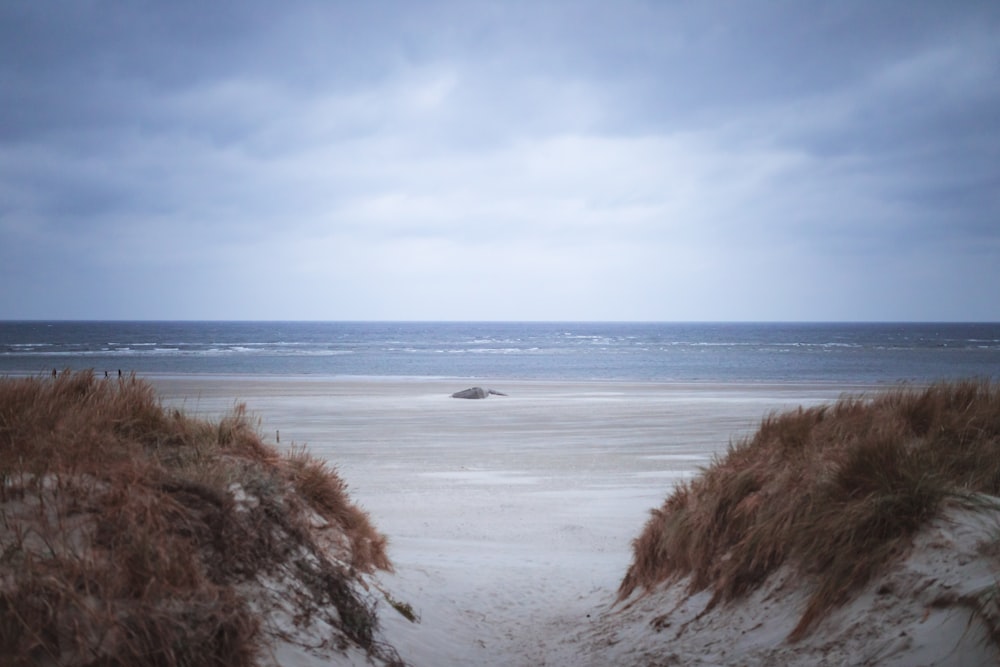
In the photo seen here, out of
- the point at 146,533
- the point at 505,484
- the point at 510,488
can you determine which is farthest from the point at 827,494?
the point at 505,484

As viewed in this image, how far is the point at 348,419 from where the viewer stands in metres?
27.0

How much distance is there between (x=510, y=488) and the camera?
50.3ft

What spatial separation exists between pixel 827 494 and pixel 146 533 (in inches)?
197

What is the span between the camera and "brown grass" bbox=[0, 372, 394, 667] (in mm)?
3959

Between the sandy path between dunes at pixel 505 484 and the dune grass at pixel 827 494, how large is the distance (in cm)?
142

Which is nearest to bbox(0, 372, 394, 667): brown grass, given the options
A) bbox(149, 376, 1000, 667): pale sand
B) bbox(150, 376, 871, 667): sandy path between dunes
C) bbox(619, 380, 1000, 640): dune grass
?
bbox(149, 376, 1000, 667): pale sand

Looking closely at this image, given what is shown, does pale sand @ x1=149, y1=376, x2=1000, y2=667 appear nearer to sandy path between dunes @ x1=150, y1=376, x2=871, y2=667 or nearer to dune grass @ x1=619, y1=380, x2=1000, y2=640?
sandy path between dunes @ x1=150, y1=376, x2=871, y2=667

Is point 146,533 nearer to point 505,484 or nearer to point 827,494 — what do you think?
point 827,494

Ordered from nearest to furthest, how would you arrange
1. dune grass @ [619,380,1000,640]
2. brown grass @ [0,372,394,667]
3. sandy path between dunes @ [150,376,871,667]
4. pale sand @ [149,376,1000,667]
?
brown grass @ [0,372,394,667] < dune grass @ [619,380,1000,640] < pale sand @ [149,376,1000,667] < sandy path between dunes @ [150,376,871,667]

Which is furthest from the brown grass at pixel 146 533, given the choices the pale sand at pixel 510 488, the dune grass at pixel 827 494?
the dune grass at pixel 827 494

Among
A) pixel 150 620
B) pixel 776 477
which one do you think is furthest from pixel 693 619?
pixel 150 620

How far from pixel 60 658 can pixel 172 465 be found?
2.65 m

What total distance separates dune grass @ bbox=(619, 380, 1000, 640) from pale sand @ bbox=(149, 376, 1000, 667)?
955mm

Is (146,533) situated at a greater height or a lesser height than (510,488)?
greater
